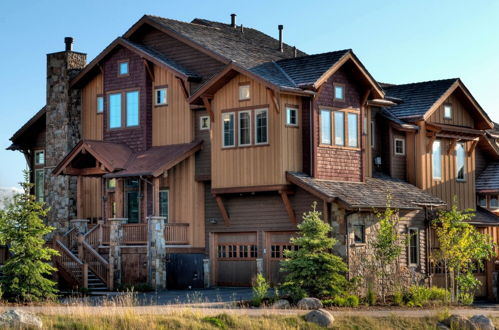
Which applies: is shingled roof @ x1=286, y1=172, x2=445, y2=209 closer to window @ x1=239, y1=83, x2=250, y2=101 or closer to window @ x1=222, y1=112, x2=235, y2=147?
window @ x1=222, y1=112, x2=235, y2=147

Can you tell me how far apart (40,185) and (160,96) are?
9.56 meters

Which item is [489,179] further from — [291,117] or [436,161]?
[291,117]

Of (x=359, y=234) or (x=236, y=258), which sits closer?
(x=359, y=234)

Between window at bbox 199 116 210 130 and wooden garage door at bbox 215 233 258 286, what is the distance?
442 centimetres

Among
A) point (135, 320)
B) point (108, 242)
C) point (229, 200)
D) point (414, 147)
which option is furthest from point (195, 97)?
point (135, 320)

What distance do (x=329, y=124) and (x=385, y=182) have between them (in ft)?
14.6

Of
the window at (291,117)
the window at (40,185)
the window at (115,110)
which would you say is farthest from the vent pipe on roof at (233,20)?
the window at (291,117)

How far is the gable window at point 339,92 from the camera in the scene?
38656 millimetres

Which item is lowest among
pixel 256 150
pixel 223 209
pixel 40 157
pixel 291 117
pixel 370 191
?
pixel 223 209

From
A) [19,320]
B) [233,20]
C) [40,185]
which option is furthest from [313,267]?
[233,20]

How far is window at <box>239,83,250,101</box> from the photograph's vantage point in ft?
125

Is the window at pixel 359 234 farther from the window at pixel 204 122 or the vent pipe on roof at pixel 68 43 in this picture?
the vent pipe on roof at pixel 68 43

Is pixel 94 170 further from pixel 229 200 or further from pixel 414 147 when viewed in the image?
pixel 414 147

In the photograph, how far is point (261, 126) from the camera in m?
37.5
